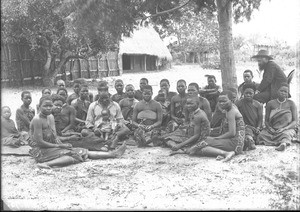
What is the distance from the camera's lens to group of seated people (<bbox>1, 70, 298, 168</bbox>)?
5.52 metres

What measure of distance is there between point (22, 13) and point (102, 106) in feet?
29.1

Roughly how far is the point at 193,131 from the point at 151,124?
3.44 ft

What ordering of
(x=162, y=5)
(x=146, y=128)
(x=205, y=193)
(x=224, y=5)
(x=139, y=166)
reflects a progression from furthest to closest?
(x=162, y=5) → (x=224, y=5) → (x=146, y=128) → (x=139, y=166) → (x=205, y=193)

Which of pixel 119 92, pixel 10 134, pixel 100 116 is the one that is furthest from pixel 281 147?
pixel 10 134

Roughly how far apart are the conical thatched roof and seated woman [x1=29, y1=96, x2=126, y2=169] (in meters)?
19.6

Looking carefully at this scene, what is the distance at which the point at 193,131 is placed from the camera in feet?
19.5

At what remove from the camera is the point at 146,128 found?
659 cm

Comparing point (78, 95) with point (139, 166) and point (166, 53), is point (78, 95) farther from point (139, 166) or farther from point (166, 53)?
point (166, 53)

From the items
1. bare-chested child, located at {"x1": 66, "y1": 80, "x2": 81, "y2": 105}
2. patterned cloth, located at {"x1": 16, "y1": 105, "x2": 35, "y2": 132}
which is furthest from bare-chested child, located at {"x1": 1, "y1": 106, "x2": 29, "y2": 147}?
bare-chested child, located at {"x1": 66, "y1": 80, "x2": 81, "y2": 105}

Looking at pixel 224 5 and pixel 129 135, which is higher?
pixel 224 5

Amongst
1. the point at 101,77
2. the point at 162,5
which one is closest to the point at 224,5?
the point at 162,5

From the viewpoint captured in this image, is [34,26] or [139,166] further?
[34,26]

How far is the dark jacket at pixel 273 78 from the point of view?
6816 millimetres

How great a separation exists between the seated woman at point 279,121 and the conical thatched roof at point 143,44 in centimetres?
1905
